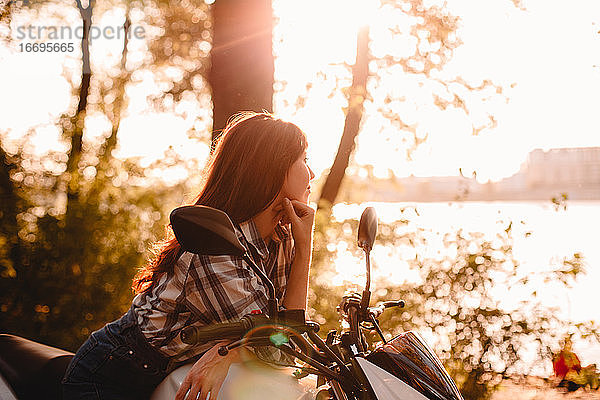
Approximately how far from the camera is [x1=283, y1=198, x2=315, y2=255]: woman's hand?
2057mm

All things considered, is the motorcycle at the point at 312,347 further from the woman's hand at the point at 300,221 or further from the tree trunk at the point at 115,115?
the tree trunk at the point at 115,115

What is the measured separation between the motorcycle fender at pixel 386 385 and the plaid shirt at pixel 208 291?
376 millimetres

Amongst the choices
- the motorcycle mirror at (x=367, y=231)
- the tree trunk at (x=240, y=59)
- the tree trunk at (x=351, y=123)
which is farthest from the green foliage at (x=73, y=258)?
the motorcycle mirror at (x=367, y=231)

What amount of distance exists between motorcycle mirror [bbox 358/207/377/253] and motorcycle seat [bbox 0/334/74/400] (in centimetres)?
113

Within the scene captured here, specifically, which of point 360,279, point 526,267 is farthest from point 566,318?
point 360,279

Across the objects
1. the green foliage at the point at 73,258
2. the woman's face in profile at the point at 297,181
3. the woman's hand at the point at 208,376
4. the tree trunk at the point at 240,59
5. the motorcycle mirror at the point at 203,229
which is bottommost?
the green foliage at the point at 73,258

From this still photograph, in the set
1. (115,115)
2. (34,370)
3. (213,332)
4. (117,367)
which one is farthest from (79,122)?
(213,332)

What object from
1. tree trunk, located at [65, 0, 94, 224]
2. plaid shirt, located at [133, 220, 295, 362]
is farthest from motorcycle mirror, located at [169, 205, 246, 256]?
tree trunk, located at [65, 0, 94, 224]

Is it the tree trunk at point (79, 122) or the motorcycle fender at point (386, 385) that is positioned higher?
the tree trunk at point (79, 122)

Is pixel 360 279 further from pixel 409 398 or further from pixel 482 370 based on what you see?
pixel 409 398

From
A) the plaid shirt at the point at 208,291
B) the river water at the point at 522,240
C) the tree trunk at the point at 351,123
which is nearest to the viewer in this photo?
the plaid shirt at the point at 208,291

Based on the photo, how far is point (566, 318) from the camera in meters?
4.68

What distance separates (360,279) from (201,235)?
3.66m

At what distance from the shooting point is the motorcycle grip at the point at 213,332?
144 cm
